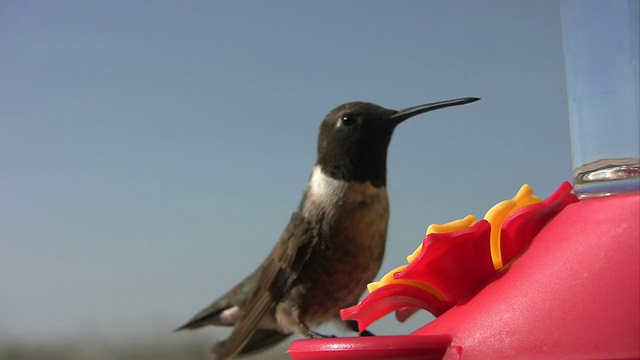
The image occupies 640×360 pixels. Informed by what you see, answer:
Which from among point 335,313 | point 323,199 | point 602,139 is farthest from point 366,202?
point 602,139

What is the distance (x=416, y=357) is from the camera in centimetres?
73

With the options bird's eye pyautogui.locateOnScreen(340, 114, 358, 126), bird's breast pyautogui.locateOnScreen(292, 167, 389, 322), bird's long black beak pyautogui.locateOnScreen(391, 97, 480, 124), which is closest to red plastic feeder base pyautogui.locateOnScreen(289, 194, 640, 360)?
bird's long black beak pyautogui.locateOnScreen(391, 97, 480, 124)

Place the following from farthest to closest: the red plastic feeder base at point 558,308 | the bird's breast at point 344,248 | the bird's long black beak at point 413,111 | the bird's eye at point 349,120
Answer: the bird's eye at point 349,120
the bird's breast at point 344,248
the bird's long black beak at point 413,111
the red plastic feeder base at point 558,308

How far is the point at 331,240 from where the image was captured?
3.31 metres

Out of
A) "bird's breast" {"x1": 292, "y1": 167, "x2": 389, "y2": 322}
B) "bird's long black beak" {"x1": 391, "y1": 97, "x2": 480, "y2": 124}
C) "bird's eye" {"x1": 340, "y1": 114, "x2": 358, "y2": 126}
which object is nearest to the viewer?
"bird's long black beak" {"x1": 391, "y1": 97, "x2": 480, "y2": 124}

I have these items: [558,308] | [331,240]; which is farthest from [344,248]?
[558,308]

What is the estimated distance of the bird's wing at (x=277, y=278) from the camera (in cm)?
335

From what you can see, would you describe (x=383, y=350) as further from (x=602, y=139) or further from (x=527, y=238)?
(x=602, y=139)

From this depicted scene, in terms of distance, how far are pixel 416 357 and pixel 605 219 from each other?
0.21 meters

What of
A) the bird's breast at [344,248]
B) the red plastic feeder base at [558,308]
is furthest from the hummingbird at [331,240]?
the red plastic feeder base at [558,308]

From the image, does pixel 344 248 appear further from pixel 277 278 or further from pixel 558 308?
pixel 558 308

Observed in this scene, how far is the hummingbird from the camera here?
10.9 ft

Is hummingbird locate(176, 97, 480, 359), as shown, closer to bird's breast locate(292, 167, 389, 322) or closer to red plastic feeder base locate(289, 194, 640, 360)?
bird's breast locate(292, 167, 389, 322)

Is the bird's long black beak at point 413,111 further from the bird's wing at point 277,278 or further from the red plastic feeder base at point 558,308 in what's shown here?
the red plastic feeder base at point 558,308
